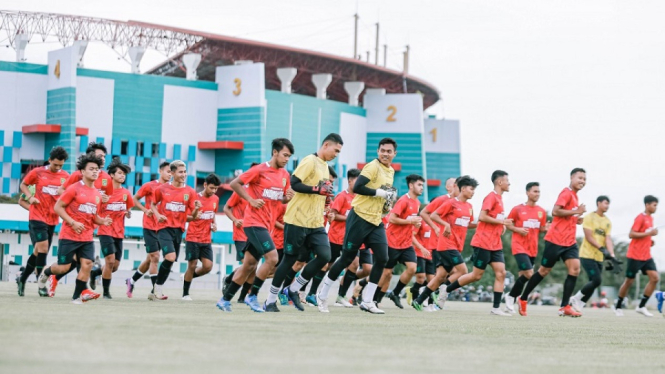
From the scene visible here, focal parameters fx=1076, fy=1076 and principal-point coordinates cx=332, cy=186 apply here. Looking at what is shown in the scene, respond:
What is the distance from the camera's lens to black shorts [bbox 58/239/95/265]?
14.1 metres

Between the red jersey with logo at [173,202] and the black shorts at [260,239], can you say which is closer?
the black shorts at [260,239]

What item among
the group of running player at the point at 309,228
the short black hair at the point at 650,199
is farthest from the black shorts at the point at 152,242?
the short black hair at the point at 650,199

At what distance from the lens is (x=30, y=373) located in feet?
20.0

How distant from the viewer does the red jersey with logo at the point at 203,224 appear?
1895cm

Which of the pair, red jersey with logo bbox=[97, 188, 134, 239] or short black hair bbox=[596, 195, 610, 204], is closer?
red jersey with logo bbox=[97, 188, 134, 239]

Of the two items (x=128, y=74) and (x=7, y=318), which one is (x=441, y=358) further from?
(x=128, y=74)

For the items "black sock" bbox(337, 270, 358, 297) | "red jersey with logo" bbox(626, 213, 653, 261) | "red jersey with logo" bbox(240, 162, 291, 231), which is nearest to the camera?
"red jersey with logo" bbox(240, 162, 291, 231)

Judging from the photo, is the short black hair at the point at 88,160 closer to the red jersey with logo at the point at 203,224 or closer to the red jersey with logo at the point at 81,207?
the red jersey with logo at the point at 81,207

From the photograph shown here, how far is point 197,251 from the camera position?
18938 mm

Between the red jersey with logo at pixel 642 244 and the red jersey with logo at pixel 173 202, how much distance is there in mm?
9506

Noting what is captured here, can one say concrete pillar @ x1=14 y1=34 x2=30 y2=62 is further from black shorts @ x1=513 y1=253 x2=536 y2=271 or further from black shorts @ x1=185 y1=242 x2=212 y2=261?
black shorts @ x1=513 y1=253 x2=536 y2=271

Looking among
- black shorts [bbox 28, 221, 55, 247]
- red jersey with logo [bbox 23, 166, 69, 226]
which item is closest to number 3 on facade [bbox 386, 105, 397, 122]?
red jersey with logo [bbox 23, 166, 69, 226]

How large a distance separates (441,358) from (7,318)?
14.1ft

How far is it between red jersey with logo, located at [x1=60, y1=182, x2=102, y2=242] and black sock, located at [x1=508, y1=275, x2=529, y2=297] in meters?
7.63
